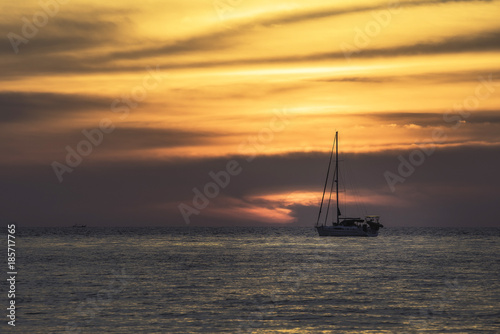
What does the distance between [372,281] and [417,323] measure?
2060cm

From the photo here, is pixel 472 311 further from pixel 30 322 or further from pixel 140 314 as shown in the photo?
pixel 30 322

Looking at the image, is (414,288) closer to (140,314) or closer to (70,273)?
(140,314)

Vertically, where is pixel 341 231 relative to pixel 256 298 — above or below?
above

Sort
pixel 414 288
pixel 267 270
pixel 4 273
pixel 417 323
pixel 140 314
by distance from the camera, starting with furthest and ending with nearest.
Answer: pixel 267 270, pixel 4 273, pixel 414 288, pixel 140 314, pixel 417 323

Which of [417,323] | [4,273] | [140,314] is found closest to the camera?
[417,323]

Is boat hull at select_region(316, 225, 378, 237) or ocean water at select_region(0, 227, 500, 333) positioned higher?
boat hull at select_region(316, 225, 378, 237)

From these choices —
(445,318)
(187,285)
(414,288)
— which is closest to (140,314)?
(187,285)

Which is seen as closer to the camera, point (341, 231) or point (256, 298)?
point (256, 298)

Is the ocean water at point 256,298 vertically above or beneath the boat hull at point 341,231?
beneath

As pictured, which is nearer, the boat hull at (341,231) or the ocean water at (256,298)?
the ocean water at (256,298)

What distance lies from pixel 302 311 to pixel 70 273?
33.0 m

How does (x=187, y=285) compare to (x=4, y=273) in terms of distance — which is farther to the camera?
(x=4, y=273)

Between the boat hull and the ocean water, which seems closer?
the ocean water

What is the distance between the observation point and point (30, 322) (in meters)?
37.9
